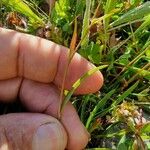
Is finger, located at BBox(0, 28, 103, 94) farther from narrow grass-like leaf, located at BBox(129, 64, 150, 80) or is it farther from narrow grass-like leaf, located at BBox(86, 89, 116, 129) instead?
narrow grass-like leaf, located at BBox(129, 64, 150, 80)

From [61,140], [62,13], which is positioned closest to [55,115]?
[61,140]

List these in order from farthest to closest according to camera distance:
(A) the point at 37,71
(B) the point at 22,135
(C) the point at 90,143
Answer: (C) the point at 90,143 < (A) the point at 37,71 < (B) the point at 22,135

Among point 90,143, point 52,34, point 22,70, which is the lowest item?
point 90,143

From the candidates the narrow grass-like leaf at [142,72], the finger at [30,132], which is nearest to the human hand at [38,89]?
the finger at [30,132]

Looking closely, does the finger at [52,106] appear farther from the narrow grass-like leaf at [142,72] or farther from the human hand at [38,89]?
the narrow grass-like leaf at [142,72]

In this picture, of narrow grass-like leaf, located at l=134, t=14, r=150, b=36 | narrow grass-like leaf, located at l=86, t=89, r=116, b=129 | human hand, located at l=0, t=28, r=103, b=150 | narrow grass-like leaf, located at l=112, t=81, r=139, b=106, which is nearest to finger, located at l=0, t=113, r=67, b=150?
human hand, located at l=0, t=28, r=103, b=150

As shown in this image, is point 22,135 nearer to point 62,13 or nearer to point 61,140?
point 61,140

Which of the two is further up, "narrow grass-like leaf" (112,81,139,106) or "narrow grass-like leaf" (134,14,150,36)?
"narrow grass-like leaf" (134,14,150,36)
